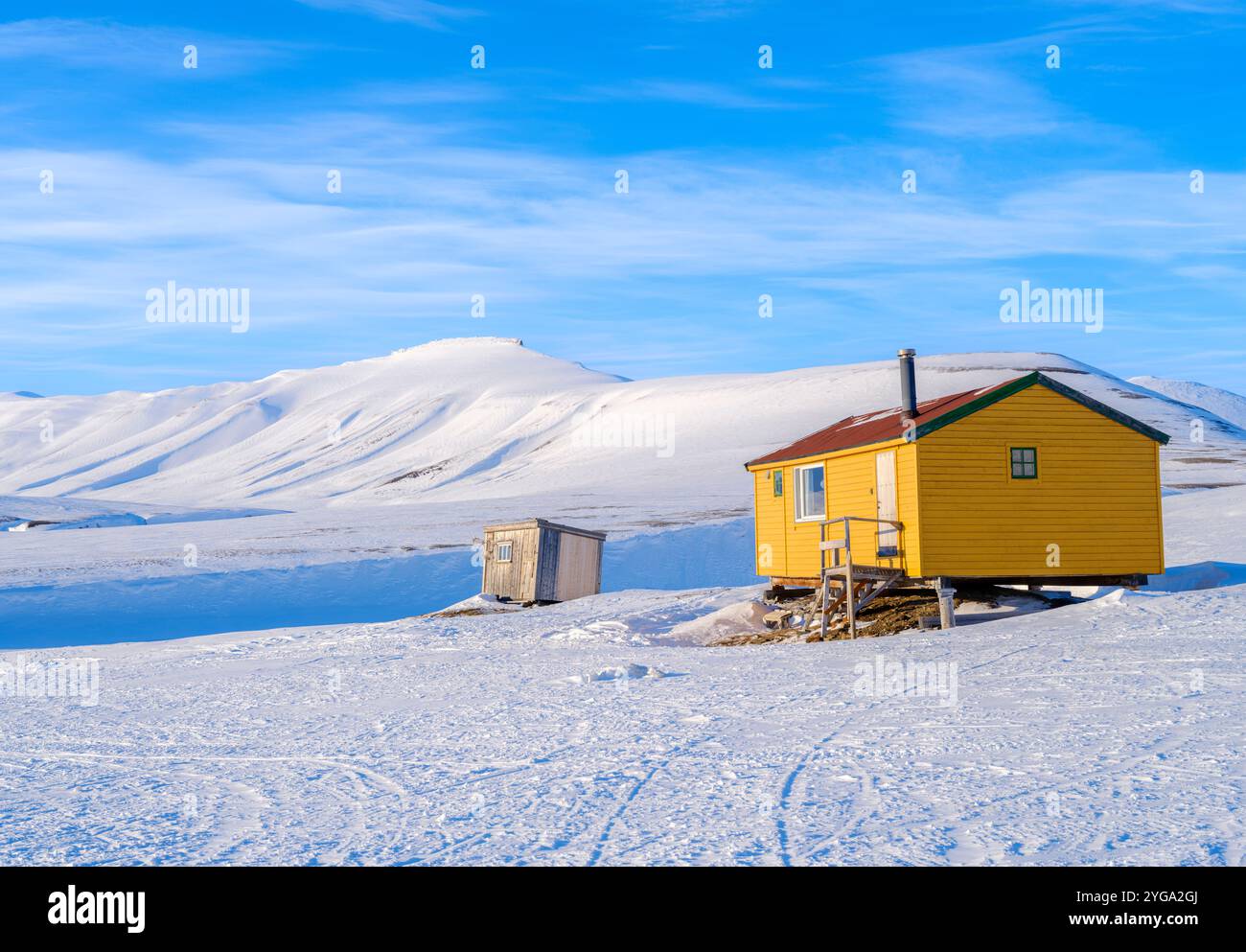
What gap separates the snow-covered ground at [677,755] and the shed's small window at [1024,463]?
297 centimetres

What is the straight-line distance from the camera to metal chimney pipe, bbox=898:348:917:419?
985 inches

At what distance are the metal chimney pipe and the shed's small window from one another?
2.07 m

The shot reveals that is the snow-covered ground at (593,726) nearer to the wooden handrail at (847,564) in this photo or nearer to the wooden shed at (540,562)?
the wooden handrail at (847,564)

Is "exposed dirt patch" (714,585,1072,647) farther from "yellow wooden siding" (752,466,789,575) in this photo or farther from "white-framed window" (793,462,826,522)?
"white-framed window" (793,462,826,522)

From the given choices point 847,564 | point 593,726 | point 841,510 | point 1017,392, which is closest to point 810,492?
point 841,510

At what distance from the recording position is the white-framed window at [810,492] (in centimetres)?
2747

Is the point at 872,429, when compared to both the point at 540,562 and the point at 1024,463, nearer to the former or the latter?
the point at 1024,463

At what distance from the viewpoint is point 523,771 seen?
11023mm

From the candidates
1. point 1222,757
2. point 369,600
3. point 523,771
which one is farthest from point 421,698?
point 369,600

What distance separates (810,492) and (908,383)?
3.57 metres

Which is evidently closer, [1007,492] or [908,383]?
[1007,492]

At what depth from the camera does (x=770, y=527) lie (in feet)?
97.6

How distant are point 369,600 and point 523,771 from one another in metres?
31.7

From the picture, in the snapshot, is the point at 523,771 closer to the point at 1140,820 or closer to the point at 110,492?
the point at 1140,820
